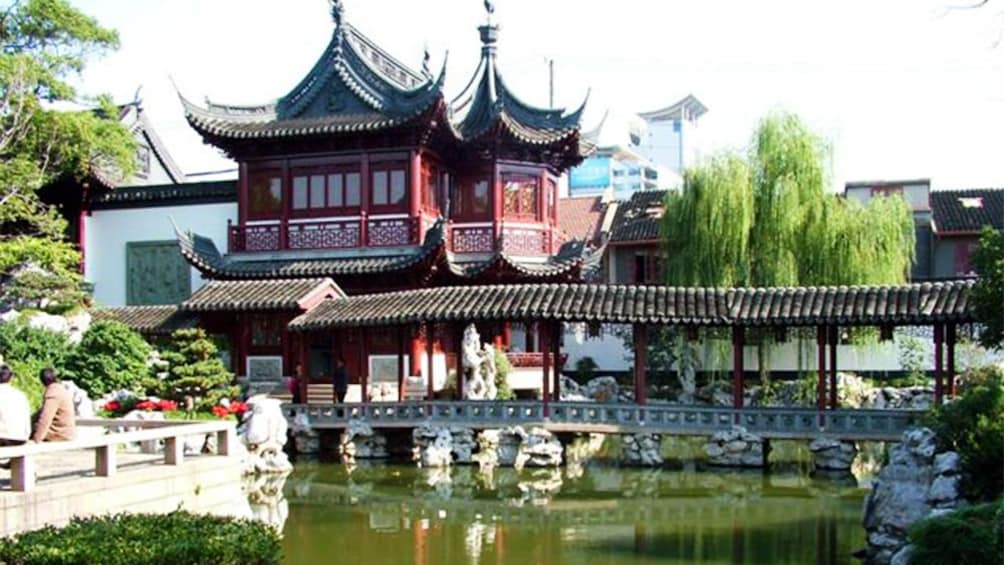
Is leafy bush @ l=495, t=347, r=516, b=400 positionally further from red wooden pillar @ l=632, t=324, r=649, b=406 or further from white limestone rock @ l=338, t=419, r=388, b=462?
red wooden pillar @ l=632, t=324, r=649, b=406

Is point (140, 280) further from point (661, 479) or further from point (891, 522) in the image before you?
point (891, 522)

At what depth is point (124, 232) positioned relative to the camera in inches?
963

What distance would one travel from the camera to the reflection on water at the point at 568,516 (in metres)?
11.6

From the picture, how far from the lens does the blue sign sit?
58031mm

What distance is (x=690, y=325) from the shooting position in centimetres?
1762

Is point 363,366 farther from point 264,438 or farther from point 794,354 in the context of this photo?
point 794,354

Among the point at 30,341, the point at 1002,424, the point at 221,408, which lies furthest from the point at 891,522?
the point at 30,341

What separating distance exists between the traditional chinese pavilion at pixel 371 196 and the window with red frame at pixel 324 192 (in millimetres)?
A: 24

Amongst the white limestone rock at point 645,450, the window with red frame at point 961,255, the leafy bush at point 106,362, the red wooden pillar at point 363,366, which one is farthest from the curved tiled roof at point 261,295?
the window with red frame at point 961,255

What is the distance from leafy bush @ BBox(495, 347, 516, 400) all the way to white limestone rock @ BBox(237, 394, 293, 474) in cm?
495

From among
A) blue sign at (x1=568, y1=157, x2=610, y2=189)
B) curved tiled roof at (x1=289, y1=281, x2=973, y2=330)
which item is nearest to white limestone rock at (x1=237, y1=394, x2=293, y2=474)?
curved tiled roof at (x1=289, y1=281, x2=973, y2=330)

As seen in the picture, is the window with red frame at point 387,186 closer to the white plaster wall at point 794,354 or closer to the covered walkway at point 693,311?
the covered walkway at point 693,311

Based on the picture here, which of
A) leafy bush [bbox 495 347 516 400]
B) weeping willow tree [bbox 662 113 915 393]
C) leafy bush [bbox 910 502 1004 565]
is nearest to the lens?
leafy bush [bbox 910 502 1004 565]

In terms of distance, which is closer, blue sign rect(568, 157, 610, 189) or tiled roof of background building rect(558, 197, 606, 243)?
tiled roof of background building rect(558, 197, 606, 243)
